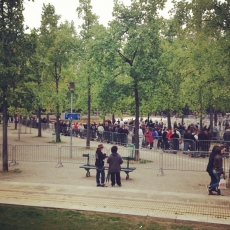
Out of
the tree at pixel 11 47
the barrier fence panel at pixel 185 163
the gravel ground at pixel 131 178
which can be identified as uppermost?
the tree at pixel 11 47

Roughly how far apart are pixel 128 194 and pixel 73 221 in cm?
335

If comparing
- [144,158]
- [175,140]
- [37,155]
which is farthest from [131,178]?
[175,140]

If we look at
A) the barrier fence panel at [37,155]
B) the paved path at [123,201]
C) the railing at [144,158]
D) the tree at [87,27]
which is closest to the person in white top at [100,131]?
the tree at [87,27]

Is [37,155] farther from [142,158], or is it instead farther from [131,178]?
[131,178]

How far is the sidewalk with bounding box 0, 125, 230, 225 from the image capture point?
940 centimetres

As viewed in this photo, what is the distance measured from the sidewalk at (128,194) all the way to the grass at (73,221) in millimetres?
291

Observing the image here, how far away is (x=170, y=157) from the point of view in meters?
19.7

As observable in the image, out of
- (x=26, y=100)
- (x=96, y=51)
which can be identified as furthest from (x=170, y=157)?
Result: (x=26, y=100)

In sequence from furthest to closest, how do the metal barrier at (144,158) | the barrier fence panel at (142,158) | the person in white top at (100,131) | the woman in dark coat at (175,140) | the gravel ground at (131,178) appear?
1. the person in white top at (100,131)
2. the woman in dark coat at (175,140)
3. the barrier fence panel at (142,158)
4. the metal barrier at (144,158)
5. the gravel ground at (131,178)

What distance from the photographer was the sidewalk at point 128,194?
9398mm

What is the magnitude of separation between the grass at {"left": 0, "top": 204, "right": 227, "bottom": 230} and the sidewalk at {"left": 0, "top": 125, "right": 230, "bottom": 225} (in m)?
0.29

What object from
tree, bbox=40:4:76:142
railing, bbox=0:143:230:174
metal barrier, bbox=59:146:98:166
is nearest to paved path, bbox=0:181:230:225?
railing, bbox=0:143:230:174

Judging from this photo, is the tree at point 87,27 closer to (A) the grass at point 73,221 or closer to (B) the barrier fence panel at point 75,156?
(B) the barrier fence panel at point 75,156

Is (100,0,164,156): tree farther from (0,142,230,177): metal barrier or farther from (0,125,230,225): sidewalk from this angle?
(0,125,230,225): sidewalk
